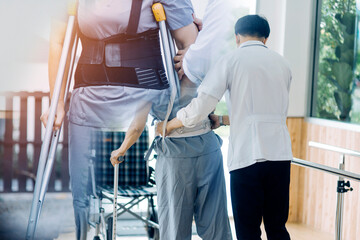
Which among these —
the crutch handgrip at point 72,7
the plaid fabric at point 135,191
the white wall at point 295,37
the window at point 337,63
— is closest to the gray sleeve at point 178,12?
the crutch handgrip at point 72,7

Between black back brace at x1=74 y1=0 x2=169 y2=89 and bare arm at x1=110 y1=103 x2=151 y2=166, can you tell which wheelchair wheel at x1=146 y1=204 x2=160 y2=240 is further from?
black back brace at x1=74 y1=0 x2=169 y2=89

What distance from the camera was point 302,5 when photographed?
4.41m

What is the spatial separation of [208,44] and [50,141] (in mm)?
833

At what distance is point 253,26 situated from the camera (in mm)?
2504

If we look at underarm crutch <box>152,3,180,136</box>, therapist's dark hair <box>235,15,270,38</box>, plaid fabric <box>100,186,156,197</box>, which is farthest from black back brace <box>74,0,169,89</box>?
plaid fabric <box>100,186,156,197</box>

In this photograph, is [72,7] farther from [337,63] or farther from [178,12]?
[337,63]

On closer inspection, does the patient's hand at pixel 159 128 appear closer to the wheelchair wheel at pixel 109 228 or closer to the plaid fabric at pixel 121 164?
the plaid fabric at pixel 121 164

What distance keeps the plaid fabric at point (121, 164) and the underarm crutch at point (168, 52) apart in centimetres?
21

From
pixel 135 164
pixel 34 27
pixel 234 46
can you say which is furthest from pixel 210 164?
pixel 34 27

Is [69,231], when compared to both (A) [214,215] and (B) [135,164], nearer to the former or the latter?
(B) [135,164]

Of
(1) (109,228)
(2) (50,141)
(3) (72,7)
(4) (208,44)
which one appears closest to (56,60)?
(3) (72,7)

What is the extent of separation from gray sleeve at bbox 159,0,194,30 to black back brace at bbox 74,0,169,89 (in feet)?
0.29

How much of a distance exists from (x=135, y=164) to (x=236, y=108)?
1.88 feet

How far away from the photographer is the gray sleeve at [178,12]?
2.51 meters
